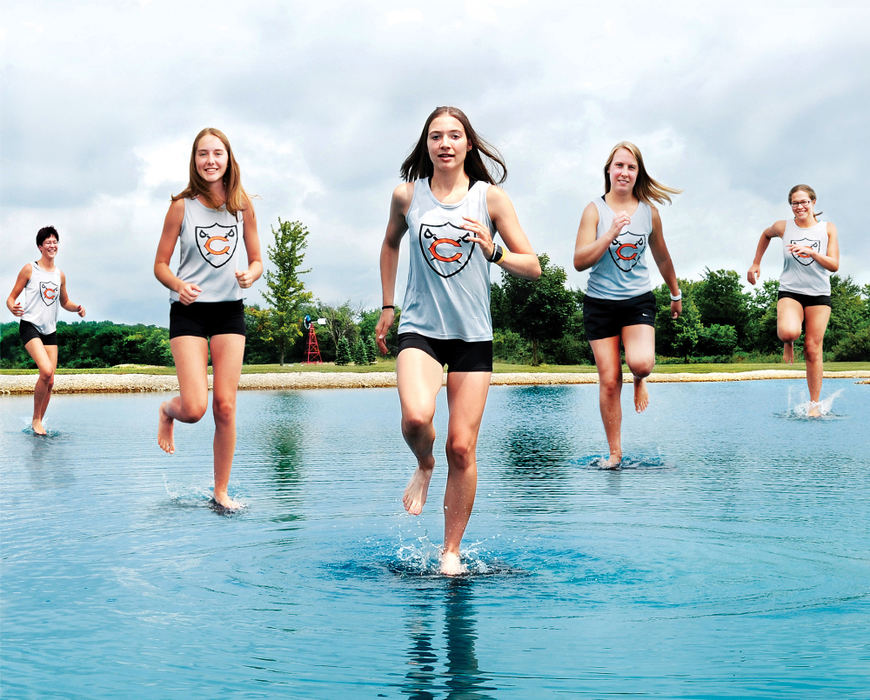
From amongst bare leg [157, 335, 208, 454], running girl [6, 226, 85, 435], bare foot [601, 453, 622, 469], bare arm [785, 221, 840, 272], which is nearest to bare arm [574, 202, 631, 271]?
bare foot [601, 453, 622, 469]

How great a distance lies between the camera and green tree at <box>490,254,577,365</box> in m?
42.4

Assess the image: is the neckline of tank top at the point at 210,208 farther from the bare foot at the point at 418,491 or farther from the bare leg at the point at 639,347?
the bare leg at the point at 639,347

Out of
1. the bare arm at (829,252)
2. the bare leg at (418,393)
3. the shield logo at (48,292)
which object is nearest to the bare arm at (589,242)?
the bare leg at (418,393)

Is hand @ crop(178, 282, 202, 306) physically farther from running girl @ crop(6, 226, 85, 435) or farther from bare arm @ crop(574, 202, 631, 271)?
running girl @ crop(6, 226, 85, 435)

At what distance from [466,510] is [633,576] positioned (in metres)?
0.82

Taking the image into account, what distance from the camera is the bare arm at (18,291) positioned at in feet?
38.3

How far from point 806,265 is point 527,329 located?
31.1 metres

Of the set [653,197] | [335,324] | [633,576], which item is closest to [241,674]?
[633,576]

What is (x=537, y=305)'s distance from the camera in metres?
42.8

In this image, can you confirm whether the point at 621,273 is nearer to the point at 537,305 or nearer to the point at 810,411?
the point at 810,411

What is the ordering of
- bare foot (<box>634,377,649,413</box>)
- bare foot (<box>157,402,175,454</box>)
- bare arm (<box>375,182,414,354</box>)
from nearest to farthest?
1. bare arm (<box>375,182,414,354</box>)
2. bare foot (<box>157,402,175,454</box>)
3. bare foot (<box>634,377,649,413</box>)

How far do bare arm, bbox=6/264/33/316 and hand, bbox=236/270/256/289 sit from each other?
20.6 ft

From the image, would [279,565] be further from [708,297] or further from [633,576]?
[708,297]

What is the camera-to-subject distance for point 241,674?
3.19 m
